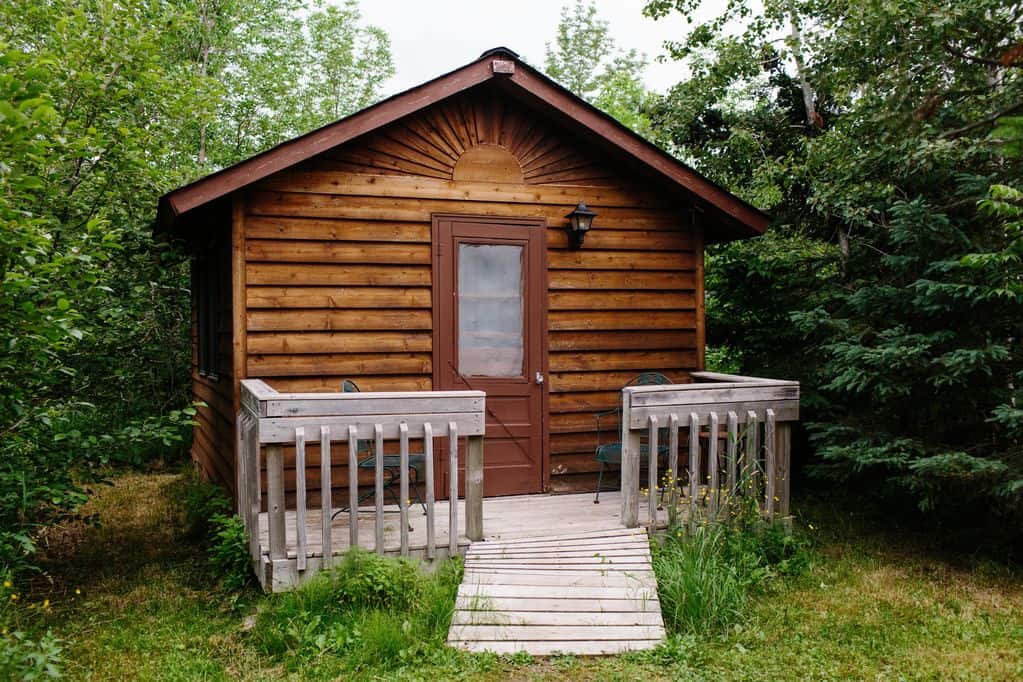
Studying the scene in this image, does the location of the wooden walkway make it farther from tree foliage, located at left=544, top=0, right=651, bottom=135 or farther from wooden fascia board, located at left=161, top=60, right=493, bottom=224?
tree foliage, located at left=544, top=0, right=651, bottom=135

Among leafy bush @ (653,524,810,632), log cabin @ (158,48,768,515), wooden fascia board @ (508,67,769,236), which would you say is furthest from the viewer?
wooden fascia board @ (508,67,769,236)

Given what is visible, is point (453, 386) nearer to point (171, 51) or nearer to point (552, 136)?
point (552, 136)

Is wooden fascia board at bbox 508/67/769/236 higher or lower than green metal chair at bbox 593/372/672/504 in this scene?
higher

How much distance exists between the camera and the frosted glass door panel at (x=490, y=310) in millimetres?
6832

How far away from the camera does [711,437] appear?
5.70 m

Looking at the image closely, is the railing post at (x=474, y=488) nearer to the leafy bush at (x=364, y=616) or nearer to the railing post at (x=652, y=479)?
the leafy bush at (x=364, y=616)

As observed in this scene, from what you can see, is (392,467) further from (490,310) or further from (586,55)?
(586,55)

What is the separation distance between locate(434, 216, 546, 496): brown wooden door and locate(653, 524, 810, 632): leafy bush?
1764mm

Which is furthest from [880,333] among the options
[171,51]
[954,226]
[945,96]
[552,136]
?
[171,51]

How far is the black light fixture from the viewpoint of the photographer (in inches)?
271

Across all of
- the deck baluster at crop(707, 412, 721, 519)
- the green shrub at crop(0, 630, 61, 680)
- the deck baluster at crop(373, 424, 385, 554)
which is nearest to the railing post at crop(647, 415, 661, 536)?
the deck baluster at crop(707, 412, 721, 519)

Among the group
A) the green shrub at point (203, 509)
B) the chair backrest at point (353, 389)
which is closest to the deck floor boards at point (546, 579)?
the chair backrest at point (353, 389)

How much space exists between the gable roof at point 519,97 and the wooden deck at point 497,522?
2.49m

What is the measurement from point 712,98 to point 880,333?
554 centimetres
